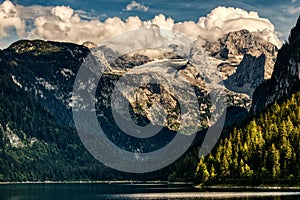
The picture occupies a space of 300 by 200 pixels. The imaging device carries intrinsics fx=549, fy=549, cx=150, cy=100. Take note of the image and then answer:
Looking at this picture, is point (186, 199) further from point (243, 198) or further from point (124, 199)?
point (124, 199)

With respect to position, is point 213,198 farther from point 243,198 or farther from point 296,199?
point 296,199

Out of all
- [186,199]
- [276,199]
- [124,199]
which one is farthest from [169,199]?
[276,199]

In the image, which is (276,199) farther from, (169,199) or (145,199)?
(145,199)

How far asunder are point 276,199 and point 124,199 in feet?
215

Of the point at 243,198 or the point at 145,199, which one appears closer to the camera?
the point at 243,198

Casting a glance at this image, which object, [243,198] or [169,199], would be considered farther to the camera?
[169,199]

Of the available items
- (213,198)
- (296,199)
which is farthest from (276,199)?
(213,198)

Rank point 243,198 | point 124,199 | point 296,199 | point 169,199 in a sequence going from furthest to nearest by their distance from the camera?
point 124,199, point 169,199, point 243,198, point 296,199

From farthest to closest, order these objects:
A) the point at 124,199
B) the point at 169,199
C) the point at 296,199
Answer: the point at 124,199 → the point at 169,199 → the point at 296,199

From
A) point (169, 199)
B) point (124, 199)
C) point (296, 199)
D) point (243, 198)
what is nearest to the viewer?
point (296, 199)

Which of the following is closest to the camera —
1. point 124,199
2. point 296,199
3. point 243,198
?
point 296,199

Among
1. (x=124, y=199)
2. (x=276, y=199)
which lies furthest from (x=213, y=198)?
(x=124, y=199)

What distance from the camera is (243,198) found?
165 meters

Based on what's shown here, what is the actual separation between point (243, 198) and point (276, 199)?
15.1 meters
